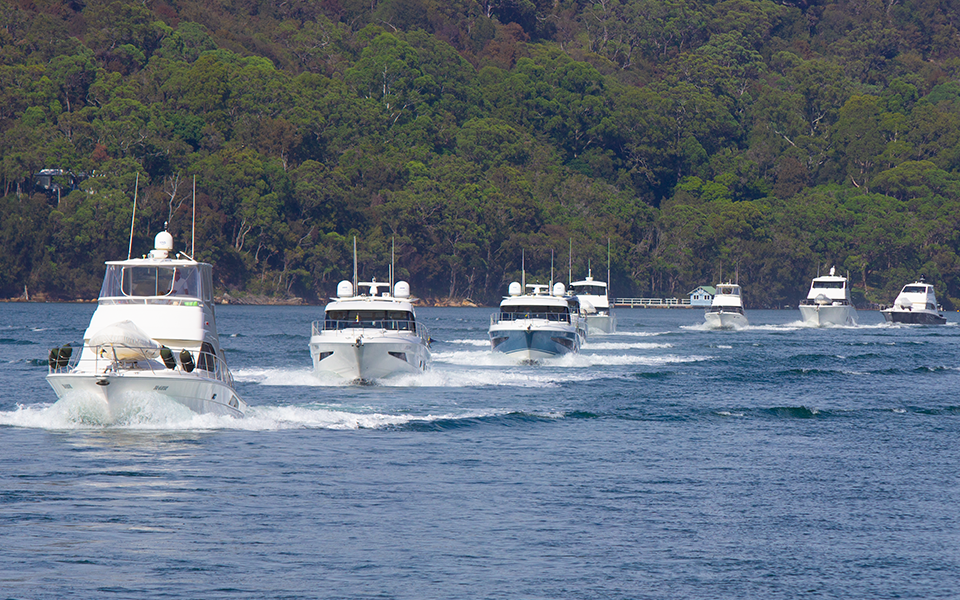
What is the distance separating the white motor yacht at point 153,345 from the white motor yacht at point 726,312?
8596 cm

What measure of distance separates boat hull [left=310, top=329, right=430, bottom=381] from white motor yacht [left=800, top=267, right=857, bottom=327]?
81.3 metres

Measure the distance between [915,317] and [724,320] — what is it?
2592cm

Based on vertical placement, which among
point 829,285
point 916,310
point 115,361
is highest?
point 829,285

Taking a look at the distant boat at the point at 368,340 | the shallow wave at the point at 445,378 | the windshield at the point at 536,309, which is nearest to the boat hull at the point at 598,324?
the windshield at the point at 536,309

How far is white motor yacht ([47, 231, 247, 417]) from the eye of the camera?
29.8 metres

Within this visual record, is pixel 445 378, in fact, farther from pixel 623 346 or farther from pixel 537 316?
pixel 623 346

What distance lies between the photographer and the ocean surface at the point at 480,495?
18922mm

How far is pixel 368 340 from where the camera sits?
46.0m

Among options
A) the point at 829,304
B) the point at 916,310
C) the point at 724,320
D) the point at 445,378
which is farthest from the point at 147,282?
the point at 916,310

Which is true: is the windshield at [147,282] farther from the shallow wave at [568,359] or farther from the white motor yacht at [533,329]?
the white motor yacht at [533,329]

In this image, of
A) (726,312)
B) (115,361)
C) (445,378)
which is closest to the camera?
→ (115,361)

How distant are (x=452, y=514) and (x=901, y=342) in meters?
81.5

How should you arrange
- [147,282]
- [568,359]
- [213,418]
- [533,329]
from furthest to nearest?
[568,359] → [533,329] → [147,282] → [213,418]

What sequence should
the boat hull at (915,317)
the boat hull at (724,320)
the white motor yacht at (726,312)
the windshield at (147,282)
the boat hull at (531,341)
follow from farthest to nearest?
the boat hull at (915,317) → the boat hull at (724,320) → the white motor yacht at (726,312) → the boat hull at (531,341) → the windshield at (147,282)
